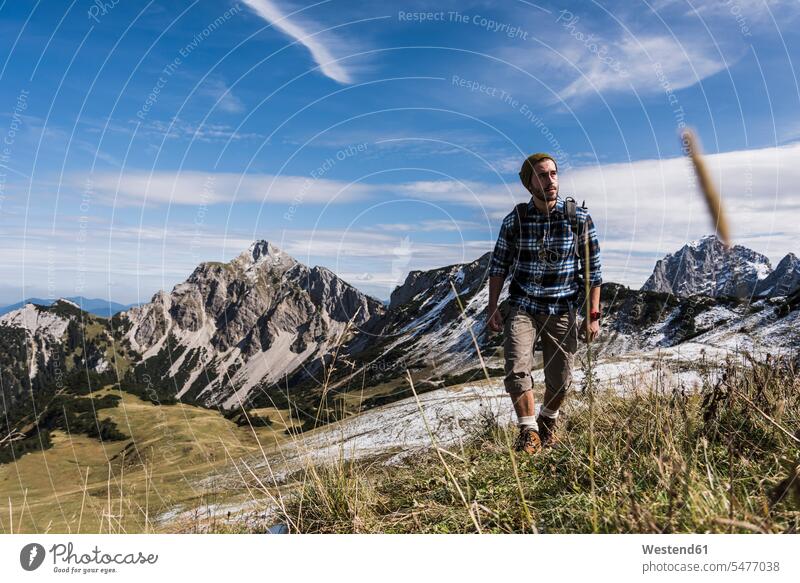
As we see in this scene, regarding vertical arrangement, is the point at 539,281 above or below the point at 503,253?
below

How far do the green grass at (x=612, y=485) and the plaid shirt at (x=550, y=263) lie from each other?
1.49 m

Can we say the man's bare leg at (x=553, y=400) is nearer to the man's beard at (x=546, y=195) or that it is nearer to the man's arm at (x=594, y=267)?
the man's arm at (x=594, y=267)

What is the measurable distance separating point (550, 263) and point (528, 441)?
7.17 feet

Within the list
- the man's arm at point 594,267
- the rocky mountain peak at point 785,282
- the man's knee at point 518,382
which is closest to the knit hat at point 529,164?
the man's arm at point 594,267

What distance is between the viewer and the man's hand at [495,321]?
616 cm

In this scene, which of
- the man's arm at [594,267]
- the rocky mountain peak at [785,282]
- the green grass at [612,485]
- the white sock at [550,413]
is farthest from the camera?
the rocky mountain peak at [785,282]

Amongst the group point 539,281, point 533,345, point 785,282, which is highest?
point 785,282

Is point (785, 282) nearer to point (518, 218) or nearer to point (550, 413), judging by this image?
point (550, 413)

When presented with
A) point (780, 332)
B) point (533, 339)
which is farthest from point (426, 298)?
point (533, 339)

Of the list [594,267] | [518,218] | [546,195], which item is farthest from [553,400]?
[546,195]

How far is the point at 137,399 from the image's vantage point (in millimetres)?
177875

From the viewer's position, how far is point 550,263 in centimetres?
621
